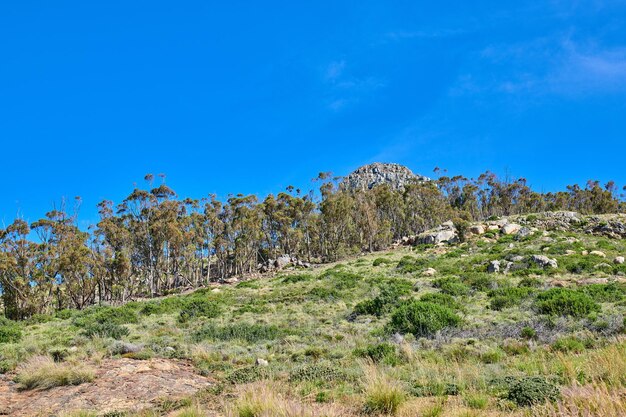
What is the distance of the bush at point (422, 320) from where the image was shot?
12.6 m

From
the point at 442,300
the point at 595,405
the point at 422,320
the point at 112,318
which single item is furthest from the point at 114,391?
the point at 442,300

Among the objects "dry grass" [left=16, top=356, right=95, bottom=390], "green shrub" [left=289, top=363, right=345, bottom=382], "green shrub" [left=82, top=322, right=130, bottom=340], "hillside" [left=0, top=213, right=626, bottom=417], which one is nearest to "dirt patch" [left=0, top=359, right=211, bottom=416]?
"hillside" [left=0, top=213, right=626, bottom=417]

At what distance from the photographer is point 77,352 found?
1121 centimetres

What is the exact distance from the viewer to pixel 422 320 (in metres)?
12.8

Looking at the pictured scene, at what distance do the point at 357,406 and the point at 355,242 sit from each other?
193 feet

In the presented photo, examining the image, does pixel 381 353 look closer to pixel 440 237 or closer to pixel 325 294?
pixel 325 294

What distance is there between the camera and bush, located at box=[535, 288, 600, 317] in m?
13.0

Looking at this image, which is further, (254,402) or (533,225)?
(533,225)

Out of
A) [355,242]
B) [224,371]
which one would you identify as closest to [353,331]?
[224,371]

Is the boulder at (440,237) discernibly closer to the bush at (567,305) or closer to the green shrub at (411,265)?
the green shrub at (411,265)

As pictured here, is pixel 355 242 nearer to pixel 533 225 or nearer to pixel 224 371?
pixel 533 225

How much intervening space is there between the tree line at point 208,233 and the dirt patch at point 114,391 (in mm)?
23318

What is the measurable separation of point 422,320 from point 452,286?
6.90 metres

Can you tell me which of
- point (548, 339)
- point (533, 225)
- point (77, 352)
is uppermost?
point (533, 225)
